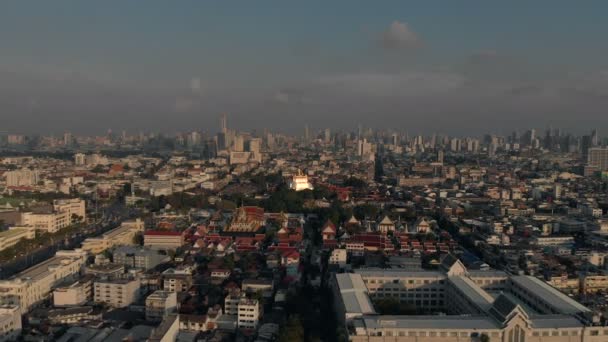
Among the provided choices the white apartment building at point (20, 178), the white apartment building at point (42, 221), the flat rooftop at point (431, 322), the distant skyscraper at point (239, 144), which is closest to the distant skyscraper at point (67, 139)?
the distant skyscraper at point (239, 144)

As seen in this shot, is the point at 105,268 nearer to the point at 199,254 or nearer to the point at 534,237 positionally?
the point at 199,254

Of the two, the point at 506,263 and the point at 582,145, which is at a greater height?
the point at 582,145

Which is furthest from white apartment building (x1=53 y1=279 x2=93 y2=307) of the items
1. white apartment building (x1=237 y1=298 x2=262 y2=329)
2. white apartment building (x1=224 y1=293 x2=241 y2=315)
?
white apartment building (x1=237 y1=298 x2=262 y2=329)

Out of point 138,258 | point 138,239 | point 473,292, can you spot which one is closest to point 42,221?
point 138,239

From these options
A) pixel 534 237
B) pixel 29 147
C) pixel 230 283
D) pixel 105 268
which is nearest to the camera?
pixel 230 283

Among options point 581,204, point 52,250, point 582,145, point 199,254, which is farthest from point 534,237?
point 582,145
